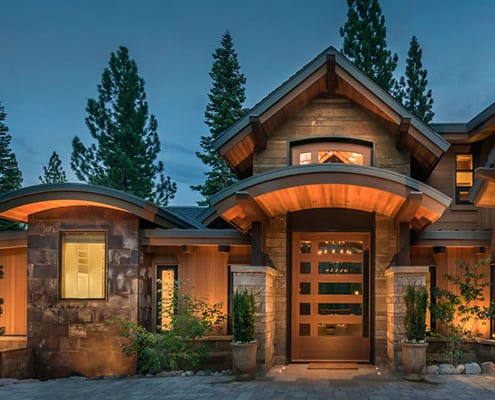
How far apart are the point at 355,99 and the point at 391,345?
5.06 m

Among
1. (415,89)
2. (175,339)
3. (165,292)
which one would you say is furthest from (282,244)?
(415,89)

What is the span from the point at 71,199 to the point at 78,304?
2258mm

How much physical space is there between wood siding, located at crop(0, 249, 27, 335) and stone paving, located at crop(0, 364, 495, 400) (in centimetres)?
306

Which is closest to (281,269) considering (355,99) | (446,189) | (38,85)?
(355,99)

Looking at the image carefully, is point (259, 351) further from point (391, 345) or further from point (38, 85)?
point (38, 85)

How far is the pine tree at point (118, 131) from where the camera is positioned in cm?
2714

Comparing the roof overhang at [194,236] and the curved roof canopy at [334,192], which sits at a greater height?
the curved roof canopy at [334,192]

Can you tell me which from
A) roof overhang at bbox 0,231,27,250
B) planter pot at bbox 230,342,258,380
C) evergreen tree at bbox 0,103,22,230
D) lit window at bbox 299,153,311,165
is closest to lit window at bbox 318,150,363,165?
lit window at bbox 299,153,311,165

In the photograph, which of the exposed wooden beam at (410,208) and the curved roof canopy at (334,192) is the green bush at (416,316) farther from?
the curved roof canopy at (334,192)

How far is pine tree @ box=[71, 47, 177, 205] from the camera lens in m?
27.1

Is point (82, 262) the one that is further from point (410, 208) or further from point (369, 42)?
point (369, 42)

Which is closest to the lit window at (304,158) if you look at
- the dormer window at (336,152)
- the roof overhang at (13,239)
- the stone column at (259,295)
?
the dormer window at (336,152)

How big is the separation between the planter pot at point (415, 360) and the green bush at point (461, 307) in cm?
130

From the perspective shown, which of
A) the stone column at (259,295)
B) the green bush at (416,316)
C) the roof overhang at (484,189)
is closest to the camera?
the roof overhang at (484,189)
